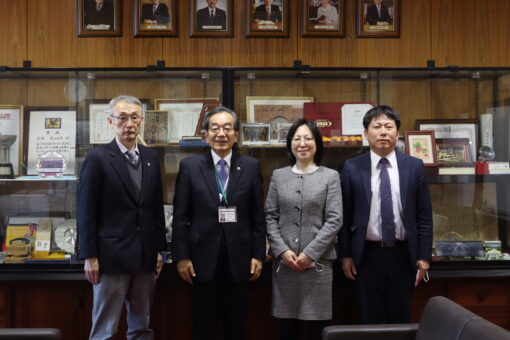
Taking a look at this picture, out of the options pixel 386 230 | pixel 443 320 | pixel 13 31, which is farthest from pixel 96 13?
pixel 443 320

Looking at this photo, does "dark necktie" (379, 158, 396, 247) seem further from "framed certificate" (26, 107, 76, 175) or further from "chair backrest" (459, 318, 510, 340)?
"framed certificate" (26, 107, 76, 175)

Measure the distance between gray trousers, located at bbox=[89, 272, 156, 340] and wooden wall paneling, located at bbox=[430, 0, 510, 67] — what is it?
103 inches

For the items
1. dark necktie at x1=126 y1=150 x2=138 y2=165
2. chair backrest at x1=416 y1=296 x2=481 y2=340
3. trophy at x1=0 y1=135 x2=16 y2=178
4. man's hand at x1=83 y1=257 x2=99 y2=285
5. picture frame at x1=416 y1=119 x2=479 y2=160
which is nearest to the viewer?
chair backrest at x1=416 y1=296 x2=481 y2=340

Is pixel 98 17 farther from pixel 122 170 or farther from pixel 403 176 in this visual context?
pixel 403 176

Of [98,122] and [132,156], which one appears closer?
[132,156]

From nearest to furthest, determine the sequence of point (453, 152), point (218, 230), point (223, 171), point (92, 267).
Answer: point (92, 267), point (218, 230), point (223, 171), point (453, 152)

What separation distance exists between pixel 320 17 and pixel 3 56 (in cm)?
231

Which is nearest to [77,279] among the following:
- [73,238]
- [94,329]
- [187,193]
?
[73,238]

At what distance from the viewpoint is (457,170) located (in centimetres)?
307

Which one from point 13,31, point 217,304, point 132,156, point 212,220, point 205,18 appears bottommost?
point 217,304

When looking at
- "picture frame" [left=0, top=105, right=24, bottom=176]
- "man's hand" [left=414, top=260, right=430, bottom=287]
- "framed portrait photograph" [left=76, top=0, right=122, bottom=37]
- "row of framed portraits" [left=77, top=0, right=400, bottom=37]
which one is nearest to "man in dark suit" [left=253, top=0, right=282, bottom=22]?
"row of framed portraits" [left=77, top=0, right=400, bottom=37]

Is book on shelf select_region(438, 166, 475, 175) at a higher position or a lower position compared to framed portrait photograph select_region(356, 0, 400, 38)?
A: lower

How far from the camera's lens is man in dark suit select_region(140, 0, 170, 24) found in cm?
335

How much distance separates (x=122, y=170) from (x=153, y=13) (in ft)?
5.02
